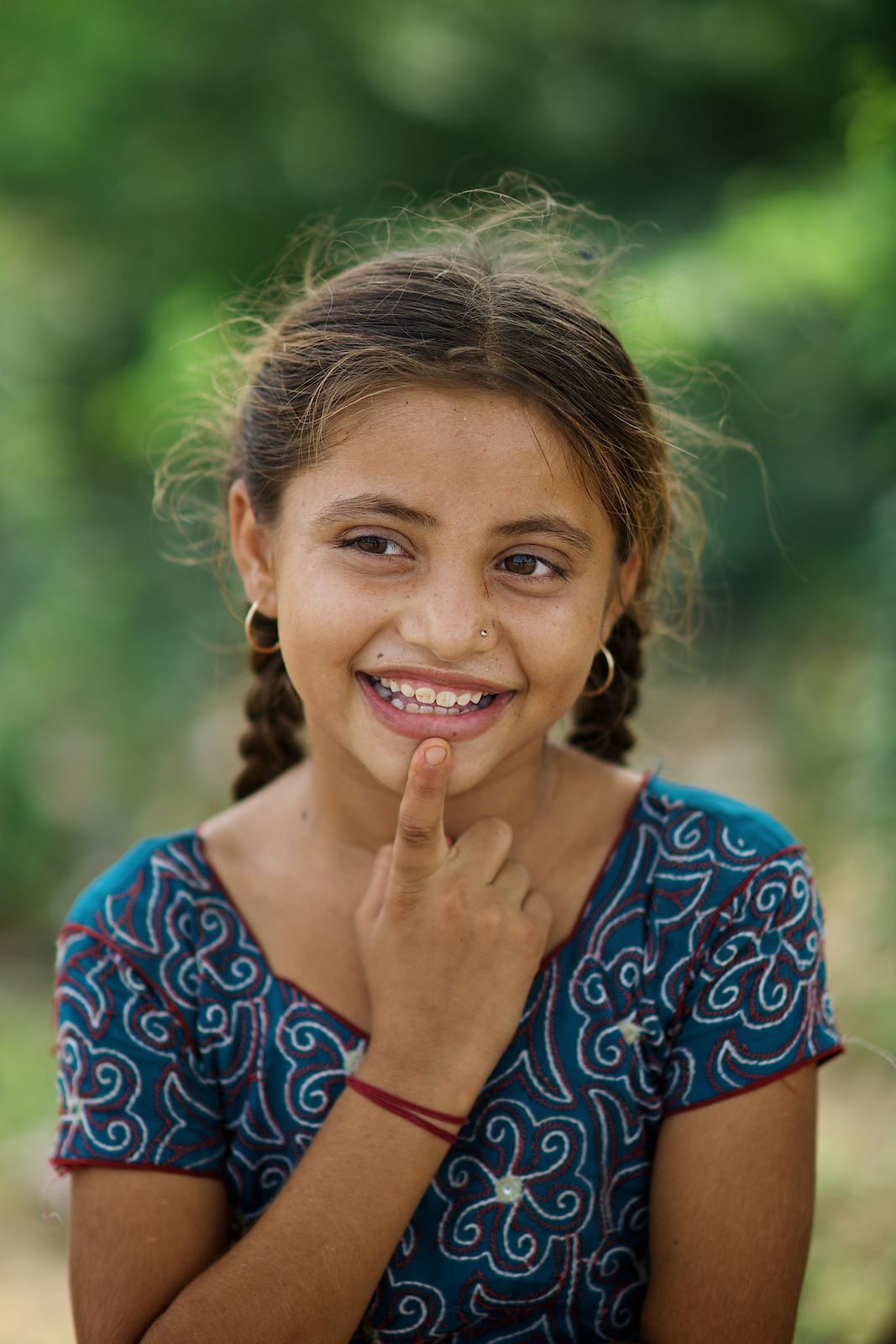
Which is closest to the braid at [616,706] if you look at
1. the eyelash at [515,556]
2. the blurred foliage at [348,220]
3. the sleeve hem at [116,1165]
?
the eyelash at [515,556]

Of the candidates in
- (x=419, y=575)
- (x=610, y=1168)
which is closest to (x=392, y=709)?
(x=419, y=575)

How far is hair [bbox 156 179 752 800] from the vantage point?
5.57 feet

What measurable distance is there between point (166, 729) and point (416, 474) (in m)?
4.76

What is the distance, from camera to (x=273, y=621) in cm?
211

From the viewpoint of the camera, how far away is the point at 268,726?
2.25 metres

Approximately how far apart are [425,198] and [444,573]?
4.63 meters

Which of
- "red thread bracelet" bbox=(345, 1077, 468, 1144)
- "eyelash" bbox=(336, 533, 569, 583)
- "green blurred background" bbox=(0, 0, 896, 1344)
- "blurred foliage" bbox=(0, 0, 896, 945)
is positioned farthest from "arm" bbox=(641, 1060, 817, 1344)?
"blurred foliage" bbox=(0, 0, 896, 945)

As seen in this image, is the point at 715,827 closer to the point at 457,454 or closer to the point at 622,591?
the point at 622,591

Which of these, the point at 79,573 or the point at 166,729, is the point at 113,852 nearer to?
the point at 166,729

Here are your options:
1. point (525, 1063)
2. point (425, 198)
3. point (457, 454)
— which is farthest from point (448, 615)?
point (425, 198)

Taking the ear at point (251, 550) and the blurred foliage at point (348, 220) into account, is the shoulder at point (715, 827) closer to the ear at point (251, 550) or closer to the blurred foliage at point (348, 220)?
the ear at point (251, 550)

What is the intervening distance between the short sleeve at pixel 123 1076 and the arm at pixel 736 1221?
63cm

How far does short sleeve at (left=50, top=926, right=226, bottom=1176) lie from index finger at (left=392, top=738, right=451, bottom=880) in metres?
0.41

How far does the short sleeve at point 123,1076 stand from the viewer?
5.72 ft
